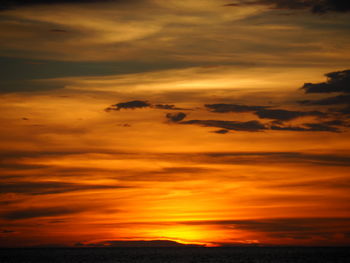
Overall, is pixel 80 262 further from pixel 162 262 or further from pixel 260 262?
pixel 260 262

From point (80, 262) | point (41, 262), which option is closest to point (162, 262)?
point (80, 262)

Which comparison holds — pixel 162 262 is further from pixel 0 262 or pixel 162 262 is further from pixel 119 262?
pixel 0 262

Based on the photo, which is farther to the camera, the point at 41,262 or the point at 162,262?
the point at 41,262

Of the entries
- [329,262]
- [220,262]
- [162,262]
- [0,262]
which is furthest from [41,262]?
[329,262]

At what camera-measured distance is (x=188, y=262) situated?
457ft

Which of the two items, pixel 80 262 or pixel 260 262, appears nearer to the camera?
pixel 260 262

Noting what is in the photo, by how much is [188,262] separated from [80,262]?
30733 millimetres

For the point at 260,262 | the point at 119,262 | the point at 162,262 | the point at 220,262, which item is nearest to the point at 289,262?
the point at 260,262

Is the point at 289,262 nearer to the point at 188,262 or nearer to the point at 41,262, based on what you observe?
the point at 188,262

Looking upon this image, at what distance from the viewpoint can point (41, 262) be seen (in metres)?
153

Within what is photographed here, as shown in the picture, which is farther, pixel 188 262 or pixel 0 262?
pixel 0 262

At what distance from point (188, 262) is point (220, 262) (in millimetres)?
8095

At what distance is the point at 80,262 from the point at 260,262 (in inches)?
1909

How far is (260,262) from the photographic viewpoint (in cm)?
13762
